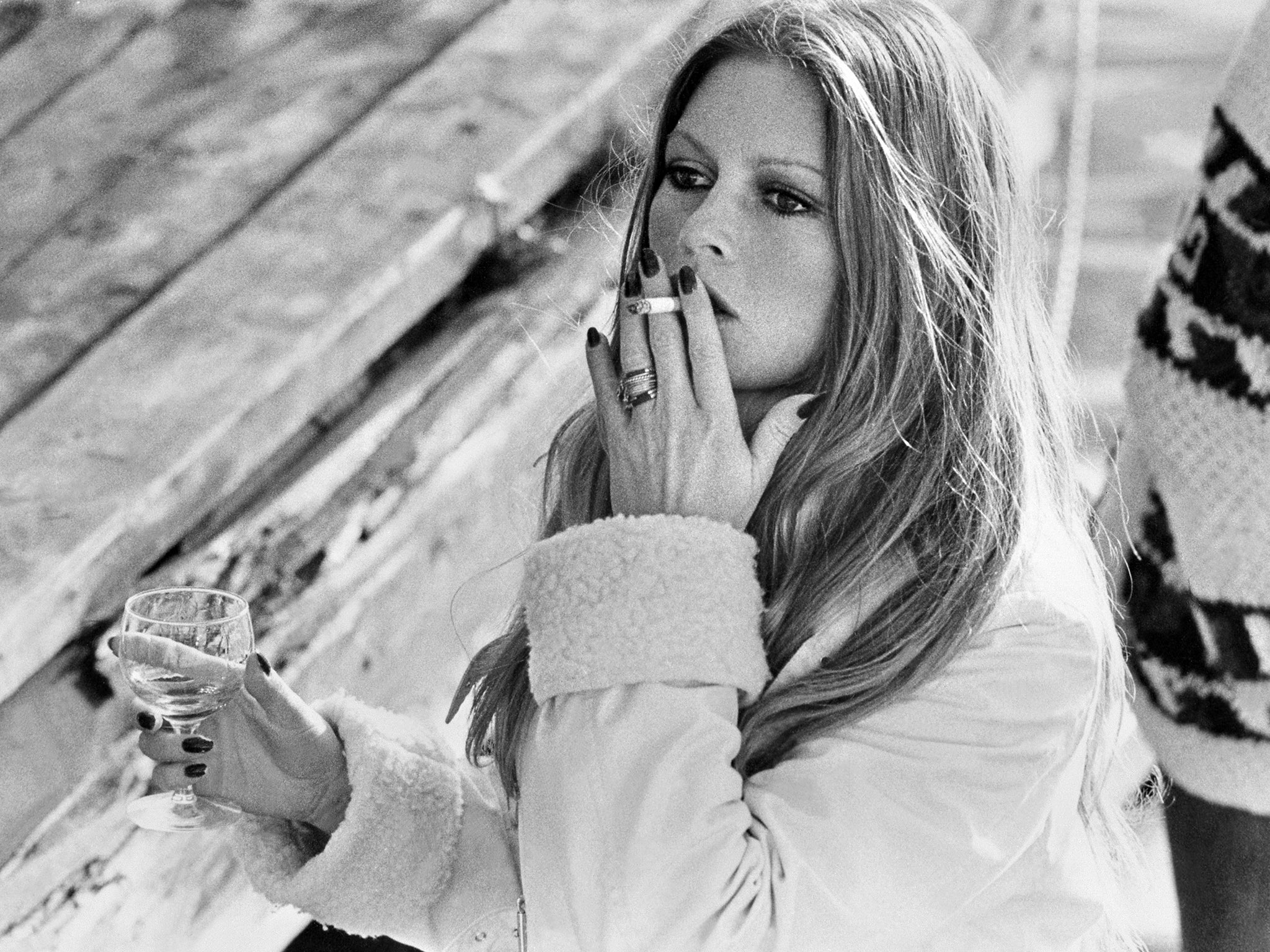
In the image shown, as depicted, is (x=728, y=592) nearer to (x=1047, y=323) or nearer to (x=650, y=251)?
(x=650, y=251)

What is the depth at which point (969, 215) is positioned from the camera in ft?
4.61

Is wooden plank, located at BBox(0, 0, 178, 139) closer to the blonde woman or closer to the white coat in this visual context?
the blonde woman

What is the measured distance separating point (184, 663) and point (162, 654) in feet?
0.06

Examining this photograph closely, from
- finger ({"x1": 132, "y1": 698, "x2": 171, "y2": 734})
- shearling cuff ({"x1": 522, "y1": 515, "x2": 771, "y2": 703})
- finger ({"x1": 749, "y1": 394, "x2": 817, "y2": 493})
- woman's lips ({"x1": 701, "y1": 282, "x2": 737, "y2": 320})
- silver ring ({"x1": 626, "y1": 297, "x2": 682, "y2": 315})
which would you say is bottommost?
finger ({"x1": 132, "y1": 698, "x2": 171, "y2": 734})

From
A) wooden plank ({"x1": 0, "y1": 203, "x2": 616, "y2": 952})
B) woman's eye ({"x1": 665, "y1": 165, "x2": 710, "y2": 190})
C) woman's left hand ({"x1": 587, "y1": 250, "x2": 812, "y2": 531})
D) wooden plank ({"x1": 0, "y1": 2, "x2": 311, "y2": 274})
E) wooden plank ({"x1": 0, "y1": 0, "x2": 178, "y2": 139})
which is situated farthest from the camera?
wooden plank ({"x1": 0, "y1": 0, "x2": 178, "y2": 139})

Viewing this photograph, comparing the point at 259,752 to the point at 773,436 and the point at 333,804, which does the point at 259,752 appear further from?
the point at 773,436

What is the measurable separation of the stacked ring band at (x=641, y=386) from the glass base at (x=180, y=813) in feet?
1.62

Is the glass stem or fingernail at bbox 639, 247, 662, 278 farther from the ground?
fingernail at bbox 639, 247, 662, 278

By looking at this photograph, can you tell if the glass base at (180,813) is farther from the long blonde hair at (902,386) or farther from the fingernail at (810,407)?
the fingernail at (810,407)

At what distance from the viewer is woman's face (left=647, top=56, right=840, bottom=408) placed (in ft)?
4.50

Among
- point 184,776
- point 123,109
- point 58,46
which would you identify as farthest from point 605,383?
point 58,46

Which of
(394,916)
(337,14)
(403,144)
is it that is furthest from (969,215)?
(337,14)

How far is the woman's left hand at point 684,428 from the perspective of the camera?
1.33 metres

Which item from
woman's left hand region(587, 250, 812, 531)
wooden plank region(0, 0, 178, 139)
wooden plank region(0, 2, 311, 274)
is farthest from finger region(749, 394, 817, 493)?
wooden plank region(0, 0, 178, 139)
